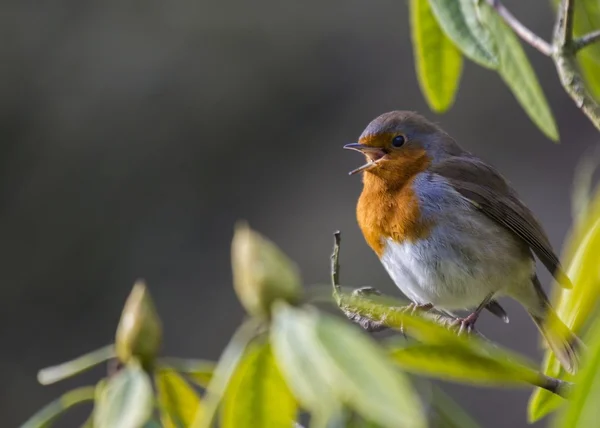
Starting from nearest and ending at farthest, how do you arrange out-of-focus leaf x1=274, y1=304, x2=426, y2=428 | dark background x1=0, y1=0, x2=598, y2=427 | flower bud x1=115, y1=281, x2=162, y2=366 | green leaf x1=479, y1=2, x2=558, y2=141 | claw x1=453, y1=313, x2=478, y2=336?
1. out-of-focus leaf x1=274, y1=304, x2=426, y2=428
2. flower bud x1=115, y1=281, x2=162, y2=366
3. green leaf x1=479, y1=2, x2=558, y2=141
4. claw x1=453, y1=313, x2=478, y2=336
5. dark background x1=0, y1=0, x2=598, y2=427

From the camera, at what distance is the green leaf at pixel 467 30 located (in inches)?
38.3

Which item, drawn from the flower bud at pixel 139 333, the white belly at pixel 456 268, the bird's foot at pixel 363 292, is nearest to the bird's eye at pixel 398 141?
the white belly at pixel 456 268

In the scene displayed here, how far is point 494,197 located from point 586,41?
138cm

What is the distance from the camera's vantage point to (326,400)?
494 mm

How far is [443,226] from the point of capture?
226cm

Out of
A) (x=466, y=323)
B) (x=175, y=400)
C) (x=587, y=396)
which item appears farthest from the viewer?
(x=466, y=323)

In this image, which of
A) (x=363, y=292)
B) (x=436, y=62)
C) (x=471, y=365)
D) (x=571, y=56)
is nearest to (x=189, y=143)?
(x=436, y=62)

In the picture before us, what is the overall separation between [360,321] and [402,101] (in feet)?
15.1

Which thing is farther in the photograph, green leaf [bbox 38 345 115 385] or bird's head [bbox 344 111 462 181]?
bird's head [bbox 344 111 462 181]

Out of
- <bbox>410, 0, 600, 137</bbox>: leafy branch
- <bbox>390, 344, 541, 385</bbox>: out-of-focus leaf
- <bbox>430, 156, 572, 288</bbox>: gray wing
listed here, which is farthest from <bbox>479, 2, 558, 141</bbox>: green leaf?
<bbox>430, 156, 572, 288</bbox>: gray wing

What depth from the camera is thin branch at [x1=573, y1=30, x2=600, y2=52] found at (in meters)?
1.04

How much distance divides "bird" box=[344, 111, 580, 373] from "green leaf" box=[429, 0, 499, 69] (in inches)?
46.8

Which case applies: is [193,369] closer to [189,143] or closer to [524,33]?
A: [524,33]

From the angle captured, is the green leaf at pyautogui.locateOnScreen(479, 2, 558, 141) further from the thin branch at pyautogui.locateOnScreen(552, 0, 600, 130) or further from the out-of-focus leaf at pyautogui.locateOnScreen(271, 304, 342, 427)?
the out-of-focus leaf at pyautogui.locateOnScreen(271, 304, 342, 427)
